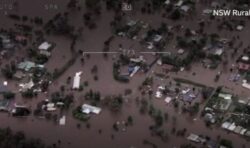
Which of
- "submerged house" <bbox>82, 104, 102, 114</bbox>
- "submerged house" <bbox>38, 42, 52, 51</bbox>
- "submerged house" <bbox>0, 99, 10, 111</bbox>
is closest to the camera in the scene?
"submerged house" <bbox>82, 104, 102, 114</bbox>

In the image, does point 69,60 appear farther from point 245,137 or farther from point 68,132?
point 245,137

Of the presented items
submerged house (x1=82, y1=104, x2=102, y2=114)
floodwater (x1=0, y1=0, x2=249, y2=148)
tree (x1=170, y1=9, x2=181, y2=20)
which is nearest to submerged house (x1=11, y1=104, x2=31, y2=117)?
floodwater (x1=0, y1=0, x2=249, y2=148)

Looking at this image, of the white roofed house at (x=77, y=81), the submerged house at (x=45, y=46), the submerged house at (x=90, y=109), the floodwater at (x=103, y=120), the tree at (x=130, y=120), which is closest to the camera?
the floodwater at (x=103, y=120)

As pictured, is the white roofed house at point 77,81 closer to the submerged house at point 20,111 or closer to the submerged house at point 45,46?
the submerged house at point 20,111

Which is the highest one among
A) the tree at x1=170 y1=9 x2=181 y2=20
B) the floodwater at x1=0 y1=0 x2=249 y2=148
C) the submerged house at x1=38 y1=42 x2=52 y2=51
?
the tree at x1=170 y1=9 x2=181 y2=20

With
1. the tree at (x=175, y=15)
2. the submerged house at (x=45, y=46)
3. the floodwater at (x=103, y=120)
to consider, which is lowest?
the floodwater at (x=103, y=120)

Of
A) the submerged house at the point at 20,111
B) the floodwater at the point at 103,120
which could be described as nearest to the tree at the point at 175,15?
the floodwater at the point at 103,120

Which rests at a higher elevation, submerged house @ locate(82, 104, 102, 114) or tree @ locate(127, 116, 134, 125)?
submerged house @ locate(82, 104, 102, 114)

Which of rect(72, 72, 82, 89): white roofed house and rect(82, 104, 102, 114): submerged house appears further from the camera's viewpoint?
rect(72, 72, 82, 89): white roofed house

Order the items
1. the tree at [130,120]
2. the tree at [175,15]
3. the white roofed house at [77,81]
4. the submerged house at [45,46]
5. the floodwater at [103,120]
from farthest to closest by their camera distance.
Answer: the tree at [175,15] < the submerged house at [45,46] < the white roofed house at [77,81] < the tree at [130,120] < the floodwater at [103,120]

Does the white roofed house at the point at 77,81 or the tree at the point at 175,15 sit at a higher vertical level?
the tree at the point at 175,15

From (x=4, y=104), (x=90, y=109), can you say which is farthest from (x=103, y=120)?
(x=4, y=104)

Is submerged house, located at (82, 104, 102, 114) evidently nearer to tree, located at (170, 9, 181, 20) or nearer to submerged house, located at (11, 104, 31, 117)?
submerged house, located at (11, 104, 31, 117)

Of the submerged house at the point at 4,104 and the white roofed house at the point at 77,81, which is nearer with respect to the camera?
the submerged house at the point at 4,104
